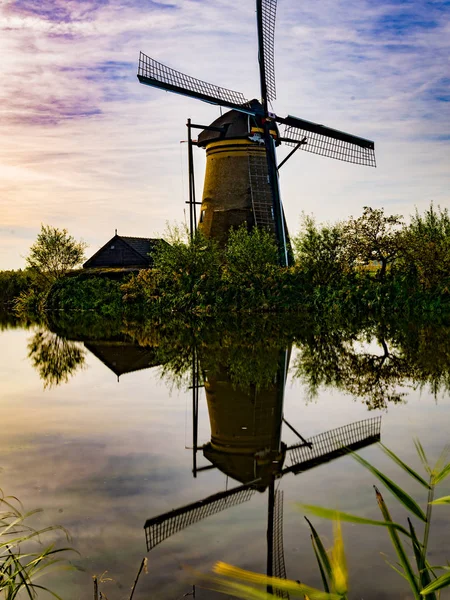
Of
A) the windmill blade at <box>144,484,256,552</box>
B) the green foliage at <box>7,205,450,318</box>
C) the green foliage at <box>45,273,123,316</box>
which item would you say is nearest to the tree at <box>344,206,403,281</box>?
the green foliage at <box>7,205,450,318</box>

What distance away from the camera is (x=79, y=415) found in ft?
27.6

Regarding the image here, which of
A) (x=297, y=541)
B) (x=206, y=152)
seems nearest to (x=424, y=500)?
(x=297, y=541)

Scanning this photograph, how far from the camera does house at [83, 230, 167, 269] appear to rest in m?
37.6

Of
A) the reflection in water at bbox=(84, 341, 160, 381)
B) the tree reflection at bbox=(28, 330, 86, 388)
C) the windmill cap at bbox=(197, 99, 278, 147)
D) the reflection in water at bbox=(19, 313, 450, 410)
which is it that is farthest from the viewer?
the windmill cap at bbox=(197, 99, 278, 147)

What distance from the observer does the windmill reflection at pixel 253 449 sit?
4.39m

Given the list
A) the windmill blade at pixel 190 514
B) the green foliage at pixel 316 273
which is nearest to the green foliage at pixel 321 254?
the green foliage at pixel 316 273

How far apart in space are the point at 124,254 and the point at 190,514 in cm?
3411

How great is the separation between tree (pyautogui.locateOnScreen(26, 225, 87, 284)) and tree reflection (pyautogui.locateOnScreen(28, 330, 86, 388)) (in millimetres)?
21086

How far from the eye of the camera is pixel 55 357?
48.7ft

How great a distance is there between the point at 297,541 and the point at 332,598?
3264 millimetres

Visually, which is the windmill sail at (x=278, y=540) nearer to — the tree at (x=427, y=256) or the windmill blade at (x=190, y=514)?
the windmill blade at (x=190, y=514)

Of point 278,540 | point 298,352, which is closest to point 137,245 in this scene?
point 298,352

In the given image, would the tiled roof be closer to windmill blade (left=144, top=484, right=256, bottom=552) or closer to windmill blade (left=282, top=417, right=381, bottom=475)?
windmill blade (left=282, top=417, right=381, bottom=475)

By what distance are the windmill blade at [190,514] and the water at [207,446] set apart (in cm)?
2
